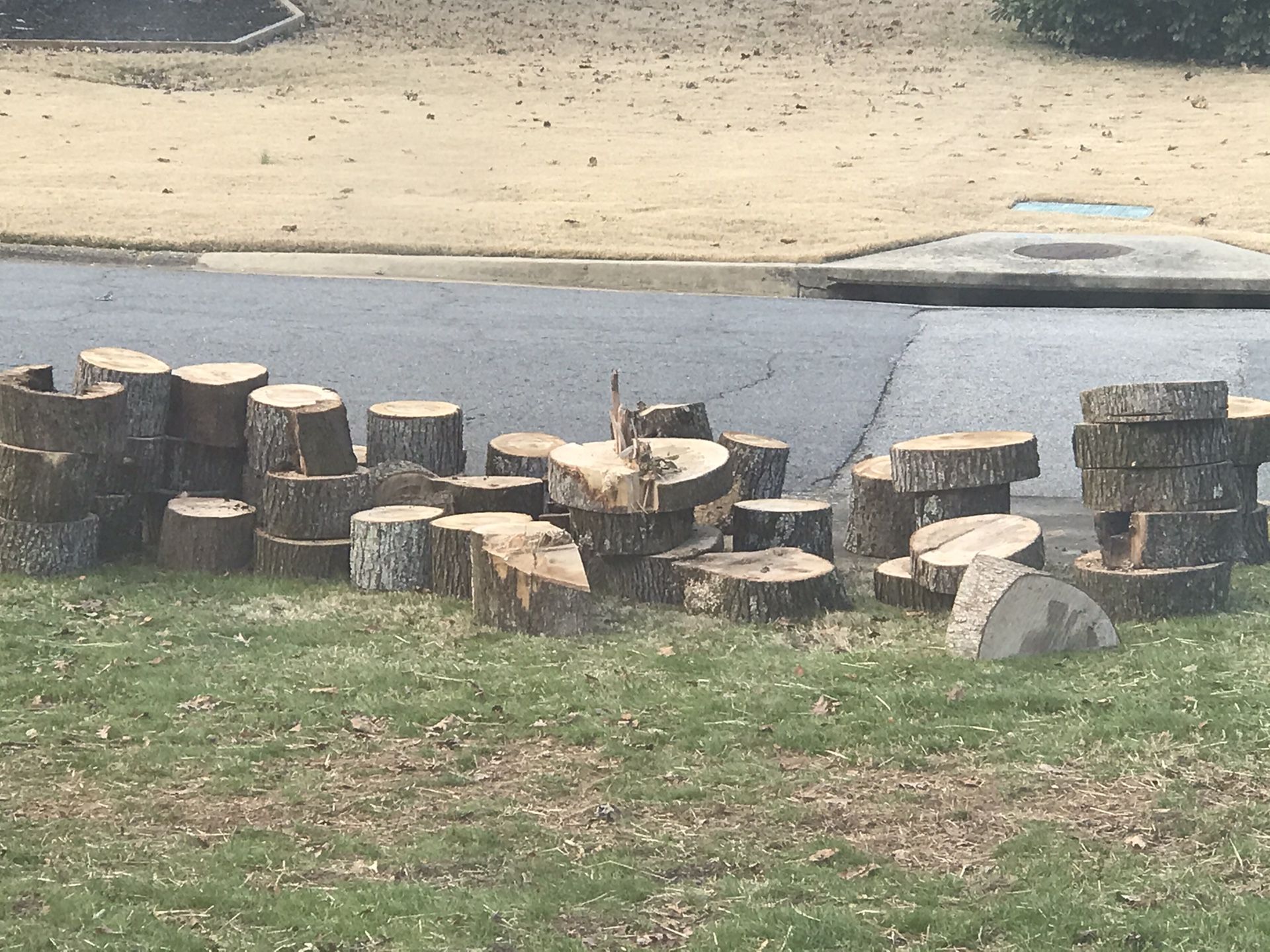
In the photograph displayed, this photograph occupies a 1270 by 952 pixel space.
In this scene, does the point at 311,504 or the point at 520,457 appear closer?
the point at 311,504

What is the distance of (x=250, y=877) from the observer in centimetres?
391

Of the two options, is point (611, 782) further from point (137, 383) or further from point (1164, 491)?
point (137, 383)

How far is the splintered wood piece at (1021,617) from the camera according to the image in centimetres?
544

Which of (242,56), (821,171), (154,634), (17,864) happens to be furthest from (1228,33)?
(17,864)

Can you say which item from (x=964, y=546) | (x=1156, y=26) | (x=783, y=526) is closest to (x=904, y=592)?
(x=964, y=546)

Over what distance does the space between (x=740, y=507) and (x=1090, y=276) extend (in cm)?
667

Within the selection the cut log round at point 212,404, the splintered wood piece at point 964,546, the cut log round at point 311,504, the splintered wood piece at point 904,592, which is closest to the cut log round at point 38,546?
the cut log round at point 212,404

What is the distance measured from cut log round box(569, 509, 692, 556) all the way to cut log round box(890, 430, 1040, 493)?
3.02 feet

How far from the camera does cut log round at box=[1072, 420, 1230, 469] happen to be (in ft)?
19.0

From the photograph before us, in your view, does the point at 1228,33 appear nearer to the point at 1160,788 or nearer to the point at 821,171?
the point at 821,171

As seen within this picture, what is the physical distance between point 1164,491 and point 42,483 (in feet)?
13.1

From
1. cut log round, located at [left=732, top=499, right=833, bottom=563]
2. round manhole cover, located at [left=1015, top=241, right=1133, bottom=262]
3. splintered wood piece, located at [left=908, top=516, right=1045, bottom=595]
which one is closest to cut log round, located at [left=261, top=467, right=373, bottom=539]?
cut log round, located at [left=732, top=499, right=833, bottom=563]

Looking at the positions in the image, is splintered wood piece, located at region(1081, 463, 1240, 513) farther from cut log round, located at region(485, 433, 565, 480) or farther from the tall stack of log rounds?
cut log round, located at region(485, 433, 565, 480)

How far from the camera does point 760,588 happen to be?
5898 millimetres
